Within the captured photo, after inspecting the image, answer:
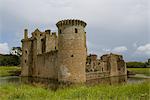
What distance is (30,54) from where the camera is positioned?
3950 centimetres

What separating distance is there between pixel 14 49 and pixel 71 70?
186 feet

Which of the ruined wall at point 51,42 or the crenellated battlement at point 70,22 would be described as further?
the ruined wall at point 51,42

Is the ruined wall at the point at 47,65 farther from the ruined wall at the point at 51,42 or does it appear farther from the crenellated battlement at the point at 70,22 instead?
the crenellated battlement at the point at 70,22

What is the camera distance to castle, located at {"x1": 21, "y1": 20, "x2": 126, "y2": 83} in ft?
78.1

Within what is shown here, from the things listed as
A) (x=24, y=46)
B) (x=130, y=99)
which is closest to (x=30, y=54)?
(x=24, y=46)

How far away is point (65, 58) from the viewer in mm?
23859

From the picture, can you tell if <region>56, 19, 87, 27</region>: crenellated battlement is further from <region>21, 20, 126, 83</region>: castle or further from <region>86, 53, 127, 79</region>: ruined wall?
<region>86, 53, 127, 79</region>: ruined wall

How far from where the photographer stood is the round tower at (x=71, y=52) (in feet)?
77.4

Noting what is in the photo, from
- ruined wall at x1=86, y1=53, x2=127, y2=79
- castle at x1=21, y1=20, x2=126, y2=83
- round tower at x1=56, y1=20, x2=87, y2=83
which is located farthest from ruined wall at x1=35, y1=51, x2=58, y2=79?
ruined wall at x1=86, y1=53, x2=127, y2=79

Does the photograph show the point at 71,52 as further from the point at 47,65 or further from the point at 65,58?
the point at 47,65

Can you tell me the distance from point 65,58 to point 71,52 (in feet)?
2.77

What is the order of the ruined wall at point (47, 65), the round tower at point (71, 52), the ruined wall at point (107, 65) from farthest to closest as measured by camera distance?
1. the ruined wall at point (107, 65)
2. the ruined wall at point (47, 65)
3. the round tower at point (71, 52)

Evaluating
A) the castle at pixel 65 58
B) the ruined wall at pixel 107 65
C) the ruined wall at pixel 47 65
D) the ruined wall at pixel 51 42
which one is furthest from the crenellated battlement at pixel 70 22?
the ruined wall at pixel 107 65

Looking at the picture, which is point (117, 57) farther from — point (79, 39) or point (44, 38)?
point (79, 39)
